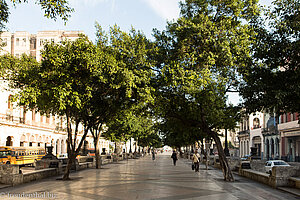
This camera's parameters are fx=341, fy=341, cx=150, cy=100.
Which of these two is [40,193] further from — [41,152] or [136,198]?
[41,152]

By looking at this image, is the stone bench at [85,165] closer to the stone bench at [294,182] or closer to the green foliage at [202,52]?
the green foliage at [202,52]

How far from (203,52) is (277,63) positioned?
18.9ft

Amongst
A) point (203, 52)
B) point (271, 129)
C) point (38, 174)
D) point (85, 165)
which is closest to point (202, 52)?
point (203, 52)

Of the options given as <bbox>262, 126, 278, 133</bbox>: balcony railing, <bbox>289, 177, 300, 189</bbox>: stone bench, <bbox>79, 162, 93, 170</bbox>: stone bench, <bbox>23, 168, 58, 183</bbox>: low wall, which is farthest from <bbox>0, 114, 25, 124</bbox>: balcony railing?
<bbox>262, 126, 278, 133</bbox>: balcony railing

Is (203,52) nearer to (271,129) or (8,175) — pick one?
(8,175)

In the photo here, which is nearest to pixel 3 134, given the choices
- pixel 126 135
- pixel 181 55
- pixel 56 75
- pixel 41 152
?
pixel 41 152

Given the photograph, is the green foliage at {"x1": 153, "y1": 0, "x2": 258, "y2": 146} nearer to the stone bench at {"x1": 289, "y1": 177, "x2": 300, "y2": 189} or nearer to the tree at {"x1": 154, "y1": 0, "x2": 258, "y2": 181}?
the tree at {"x1": 154, "y1": 0, "x2": 258, "y2": 181}

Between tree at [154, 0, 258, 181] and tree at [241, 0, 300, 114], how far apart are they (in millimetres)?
3793

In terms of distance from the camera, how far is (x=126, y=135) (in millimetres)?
50656

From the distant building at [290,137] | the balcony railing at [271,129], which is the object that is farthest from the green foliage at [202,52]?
the balcony railing at [271,129]

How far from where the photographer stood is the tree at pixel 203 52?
18.1 m

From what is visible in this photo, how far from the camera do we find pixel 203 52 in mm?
18438

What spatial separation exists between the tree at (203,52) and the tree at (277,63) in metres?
3.79

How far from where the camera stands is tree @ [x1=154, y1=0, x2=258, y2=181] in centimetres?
1806
